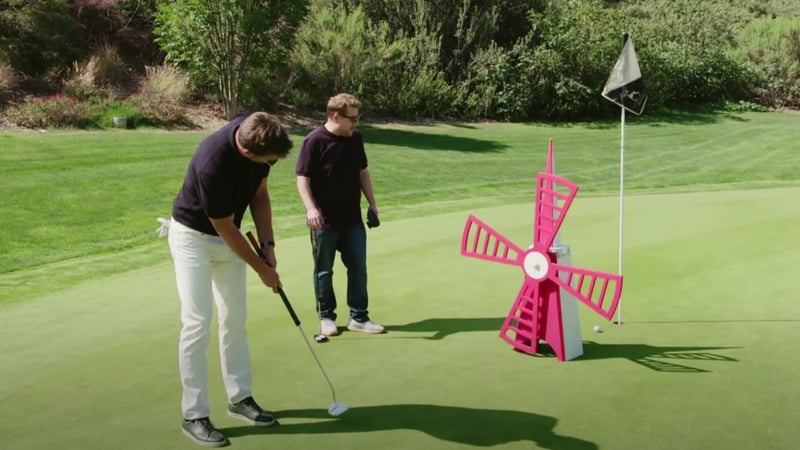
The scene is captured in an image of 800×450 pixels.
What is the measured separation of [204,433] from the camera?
4.49 m

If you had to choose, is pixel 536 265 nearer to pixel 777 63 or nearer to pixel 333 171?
pixel 333 171

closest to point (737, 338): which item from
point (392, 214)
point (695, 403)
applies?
point (695, 403)

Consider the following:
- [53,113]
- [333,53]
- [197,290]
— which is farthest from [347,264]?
[333,53]

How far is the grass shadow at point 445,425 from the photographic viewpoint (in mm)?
4504

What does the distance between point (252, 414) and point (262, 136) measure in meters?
1.57

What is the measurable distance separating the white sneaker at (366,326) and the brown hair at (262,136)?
2.35 m

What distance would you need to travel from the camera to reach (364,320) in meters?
6.53

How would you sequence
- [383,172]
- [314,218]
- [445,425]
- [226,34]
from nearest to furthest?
[445,425], [314,218], [383,172], [226,34]

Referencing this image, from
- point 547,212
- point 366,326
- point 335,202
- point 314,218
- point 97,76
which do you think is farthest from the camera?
point 97,76

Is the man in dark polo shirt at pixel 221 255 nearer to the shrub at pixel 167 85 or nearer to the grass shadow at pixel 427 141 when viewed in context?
the grass shadow at pixel 427 141

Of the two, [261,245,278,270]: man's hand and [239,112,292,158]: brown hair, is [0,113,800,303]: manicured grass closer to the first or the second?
[261,245,278,270]: man's hand

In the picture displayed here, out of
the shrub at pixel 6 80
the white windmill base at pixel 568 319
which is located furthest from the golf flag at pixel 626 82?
the shrub at pixel 6 80

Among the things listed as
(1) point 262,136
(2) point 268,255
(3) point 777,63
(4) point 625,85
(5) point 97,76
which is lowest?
(2) point 268,255

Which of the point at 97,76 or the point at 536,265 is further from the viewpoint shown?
the point at 97,76
